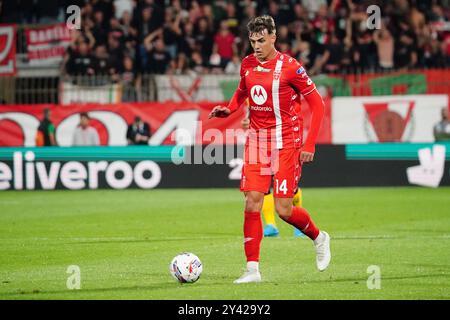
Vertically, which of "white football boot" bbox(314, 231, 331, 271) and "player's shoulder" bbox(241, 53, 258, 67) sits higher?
"player's shoulder" bbox(241, 53, 258, 67)

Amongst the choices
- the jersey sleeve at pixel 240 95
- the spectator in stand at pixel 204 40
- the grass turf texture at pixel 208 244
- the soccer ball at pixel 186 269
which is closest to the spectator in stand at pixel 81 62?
the spectator in stand at pixel 204 40

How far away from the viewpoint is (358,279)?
9.27 meters

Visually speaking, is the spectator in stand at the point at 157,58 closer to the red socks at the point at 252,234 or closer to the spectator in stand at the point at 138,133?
the spectator in stand at the point at 138,133

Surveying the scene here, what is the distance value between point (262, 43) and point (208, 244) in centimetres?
387

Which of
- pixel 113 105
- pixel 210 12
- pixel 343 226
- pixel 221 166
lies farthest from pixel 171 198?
pixel 210 12

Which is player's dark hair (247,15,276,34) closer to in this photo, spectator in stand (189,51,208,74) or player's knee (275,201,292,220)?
player's knee (275,201,292,220)

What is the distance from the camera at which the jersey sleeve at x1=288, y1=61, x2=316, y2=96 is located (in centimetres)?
948

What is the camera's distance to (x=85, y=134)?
22234 mm

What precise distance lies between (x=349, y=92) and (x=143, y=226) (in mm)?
8488

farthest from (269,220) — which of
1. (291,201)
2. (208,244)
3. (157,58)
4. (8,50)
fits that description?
(8,50)

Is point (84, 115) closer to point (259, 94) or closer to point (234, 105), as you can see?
point (234, 105)

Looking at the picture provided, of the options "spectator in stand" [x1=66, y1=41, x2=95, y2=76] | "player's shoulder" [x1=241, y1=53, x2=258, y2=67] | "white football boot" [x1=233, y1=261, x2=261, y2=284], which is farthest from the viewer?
"spectator in stand" [x1=66, y1=41, x2=95, y2=76]

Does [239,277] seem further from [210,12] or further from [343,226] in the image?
[210,12]

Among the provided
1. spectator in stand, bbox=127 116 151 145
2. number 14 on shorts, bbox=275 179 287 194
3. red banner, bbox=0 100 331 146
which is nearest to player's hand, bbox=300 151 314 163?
number 14 on shorts, bbox=275 179 287 194
